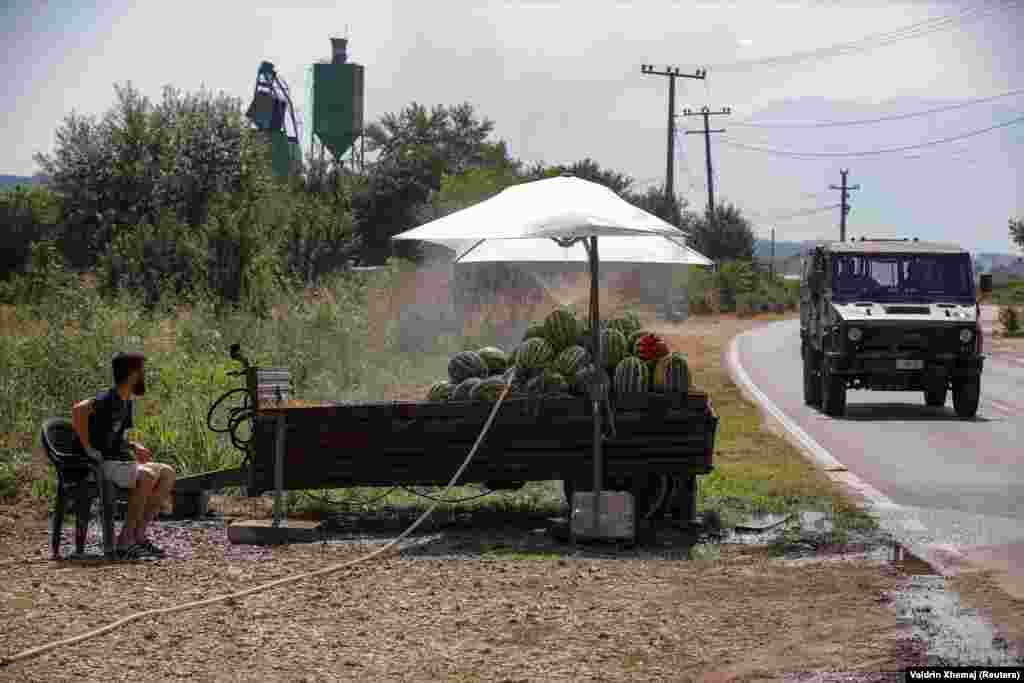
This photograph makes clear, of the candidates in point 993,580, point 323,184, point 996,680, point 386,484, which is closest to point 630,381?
point 386,484

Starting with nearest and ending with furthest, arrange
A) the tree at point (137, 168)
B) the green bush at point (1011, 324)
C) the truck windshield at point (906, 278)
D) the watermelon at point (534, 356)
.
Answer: the watermelon at point (534, 356)
the truck windshield at point (906, 278)
the tree at point (137, 168)
the green bush at point (1011, 324)

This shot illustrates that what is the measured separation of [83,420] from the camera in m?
9.29

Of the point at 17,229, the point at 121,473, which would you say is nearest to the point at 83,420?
the point at 121,473

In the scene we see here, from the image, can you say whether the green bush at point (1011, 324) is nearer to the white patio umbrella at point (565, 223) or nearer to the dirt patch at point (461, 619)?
the white patio umbrella at point (565, 223)

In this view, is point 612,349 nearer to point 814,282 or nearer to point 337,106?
point 814,282

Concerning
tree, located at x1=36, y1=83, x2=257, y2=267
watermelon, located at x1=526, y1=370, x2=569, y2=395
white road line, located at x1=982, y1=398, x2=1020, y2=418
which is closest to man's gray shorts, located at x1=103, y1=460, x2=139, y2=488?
watermelon, located at x1=526, y1=370, x2=569, y2=395

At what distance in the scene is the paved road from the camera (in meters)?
10.6

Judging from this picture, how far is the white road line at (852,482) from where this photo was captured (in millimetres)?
9641

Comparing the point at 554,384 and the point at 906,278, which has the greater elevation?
the point at 906,278

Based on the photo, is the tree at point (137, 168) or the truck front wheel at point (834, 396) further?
the tree at point (137, 168)

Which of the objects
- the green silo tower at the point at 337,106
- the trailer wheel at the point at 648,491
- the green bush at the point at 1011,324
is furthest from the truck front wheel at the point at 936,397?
the green silo tower at the point at 337,106

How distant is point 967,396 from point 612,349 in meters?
11.5

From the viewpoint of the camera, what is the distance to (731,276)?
8675 cm

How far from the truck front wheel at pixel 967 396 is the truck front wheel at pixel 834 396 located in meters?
1.62
